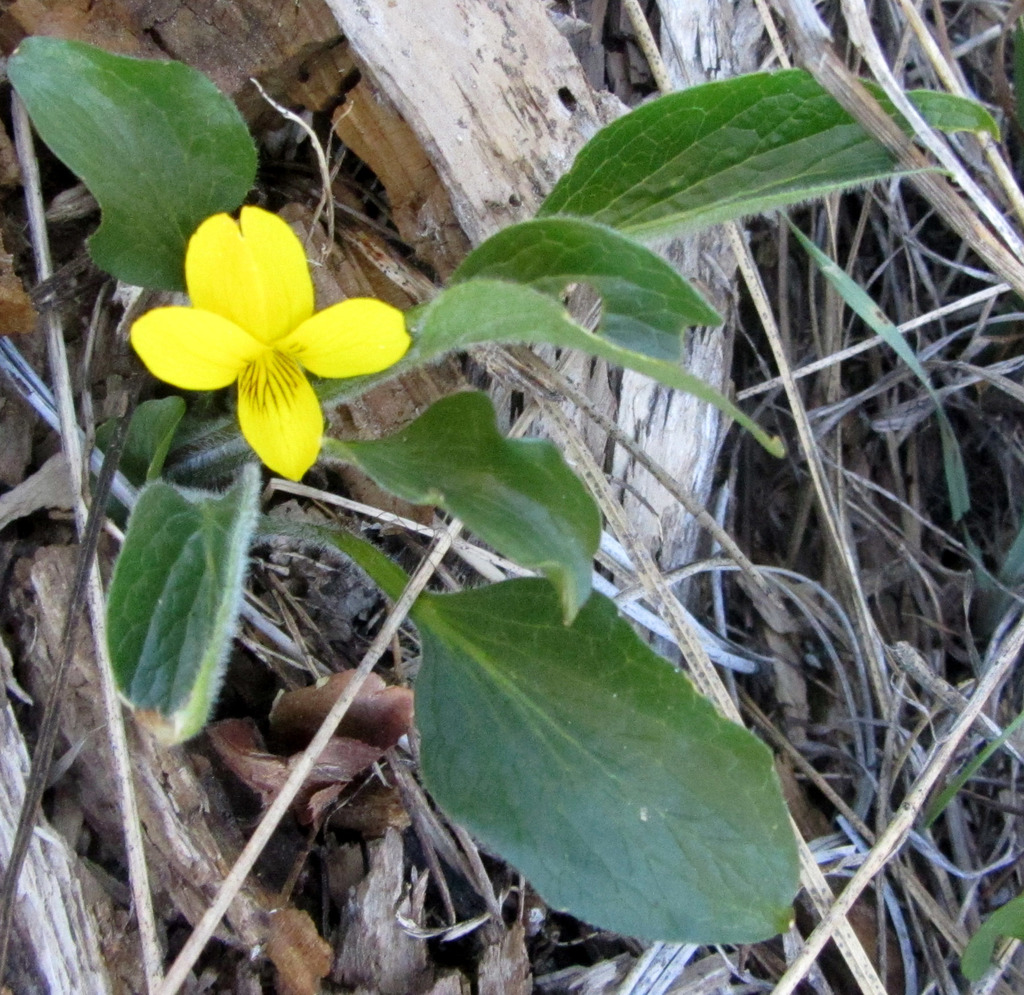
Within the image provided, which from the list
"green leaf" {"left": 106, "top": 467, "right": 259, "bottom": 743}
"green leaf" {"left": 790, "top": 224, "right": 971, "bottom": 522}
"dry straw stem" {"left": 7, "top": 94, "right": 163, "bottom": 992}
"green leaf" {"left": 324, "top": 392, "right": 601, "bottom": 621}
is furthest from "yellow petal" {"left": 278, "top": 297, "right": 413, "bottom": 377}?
"green leaf" {"left": 790, "top": 224, "right": 971, "bottom": 522}

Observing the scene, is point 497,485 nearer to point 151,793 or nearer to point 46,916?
point 151,793

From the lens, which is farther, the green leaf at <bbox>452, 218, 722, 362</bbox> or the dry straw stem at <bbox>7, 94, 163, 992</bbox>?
the dry straw stem at <bbox>7, 94, 163, 992</bbox>

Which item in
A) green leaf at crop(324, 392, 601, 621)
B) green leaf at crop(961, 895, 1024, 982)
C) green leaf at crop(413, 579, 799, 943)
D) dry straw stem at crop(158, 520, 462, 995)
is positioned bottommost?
green leaf at crop(961, 895, 1024, 982)

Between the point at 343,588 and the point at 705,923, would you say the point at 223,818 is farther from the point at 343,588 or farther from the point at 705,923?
the point at 705,923

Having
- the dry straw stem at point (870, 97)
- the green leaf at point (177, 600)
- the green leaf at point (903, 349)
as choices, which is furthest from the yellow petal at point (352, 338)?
the green leaf at point (903, 349)

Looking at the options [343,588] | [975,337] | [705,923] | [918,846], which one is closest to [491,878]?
[705,923]

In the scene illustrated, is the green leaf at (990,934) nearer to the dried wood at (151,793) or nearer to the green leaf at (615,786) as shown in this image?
the green leaf at (615,786)

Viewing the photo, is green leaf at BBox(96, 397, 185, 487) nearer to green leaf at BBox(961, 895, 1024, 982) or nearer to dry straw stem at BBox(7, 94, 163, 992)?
dry straw stem at BBox(7, 94, 163, 992)
